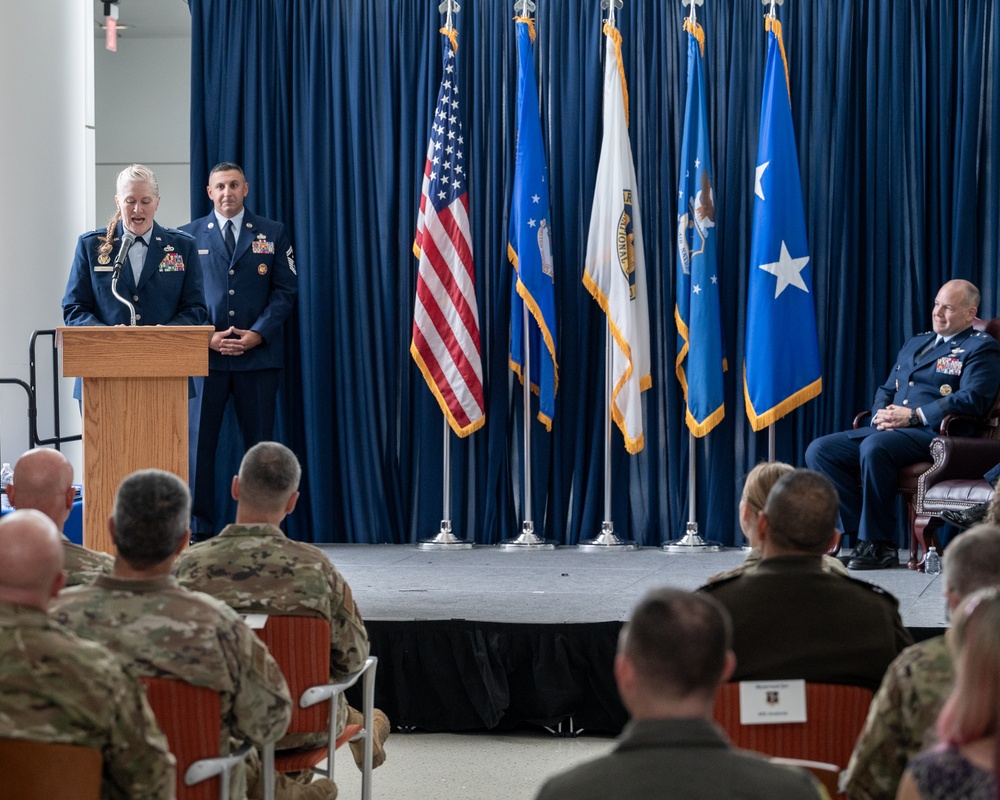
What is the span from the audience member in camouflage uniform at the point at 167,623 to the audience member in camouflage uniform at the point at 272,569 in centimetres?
46

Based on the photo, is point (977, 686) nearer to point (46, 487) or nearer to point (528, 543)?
point (46, 487)

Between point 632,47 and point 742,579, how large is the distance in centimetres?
515

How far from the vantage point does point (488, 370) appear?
7.02 metres

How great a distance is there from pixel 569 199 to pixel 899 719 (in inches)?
210

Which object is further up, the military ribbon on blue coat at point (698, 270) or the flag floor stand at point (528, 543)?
the military ribbon on blue coat at point (698, 270)

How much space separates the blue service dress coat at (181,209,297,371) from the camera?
6391 millimetres

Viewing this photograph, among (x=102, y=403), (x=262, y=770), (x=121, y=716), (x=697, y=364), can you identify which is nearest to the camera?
(x=121, y=716)

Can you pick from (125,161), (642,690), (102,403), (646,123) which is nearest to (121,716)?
(642,690)

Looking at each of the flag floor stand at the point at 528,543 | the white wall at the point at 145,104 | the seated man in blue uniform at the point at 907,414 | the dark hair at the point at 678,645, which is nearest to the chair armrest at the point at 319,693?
Result: the dark hair at the point at 678,645

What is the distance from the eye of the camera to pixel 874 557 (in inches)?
231

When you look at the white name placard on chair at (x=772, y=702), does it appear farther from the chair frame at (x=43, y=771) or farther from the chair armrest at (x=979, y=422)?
the chair armrest at (x=979, y=422)

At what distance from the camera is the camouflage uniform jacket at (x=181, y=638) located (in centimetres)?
214

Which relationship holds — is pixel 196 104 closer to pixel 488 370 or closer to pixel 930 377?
pixel 488 370

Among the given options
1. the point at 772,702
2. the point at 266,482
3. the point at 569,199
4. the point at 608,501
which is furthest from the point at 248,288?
the point at 772,702
